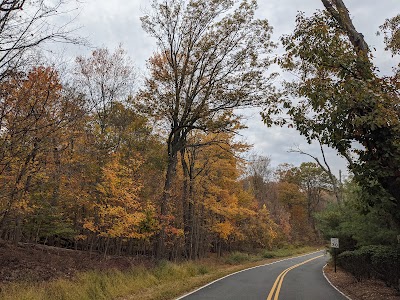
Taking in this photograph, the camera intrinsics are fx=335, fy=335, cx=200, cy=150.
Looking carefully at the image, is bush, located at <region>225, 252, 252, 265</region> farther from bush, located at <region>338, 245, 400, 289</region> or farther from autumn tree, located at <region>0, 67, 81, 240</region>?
autumn tree, located at <region>0, 67, 81, 240</region>

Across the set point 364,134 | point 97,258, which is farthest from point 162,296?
point 97,258

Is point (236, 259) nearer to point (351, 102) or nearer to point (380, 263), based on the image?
point (380, 263)

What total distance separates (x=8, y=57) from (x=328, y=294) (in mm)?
14176

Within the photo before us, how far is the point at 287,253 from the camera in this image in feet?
158

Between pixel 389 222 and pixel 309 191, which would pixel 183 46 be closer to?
pixel 389 222

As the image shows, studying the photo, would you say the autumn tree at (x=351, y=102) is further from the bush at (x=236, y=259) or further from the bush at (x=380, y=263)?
the bush at (x=236, y=259)

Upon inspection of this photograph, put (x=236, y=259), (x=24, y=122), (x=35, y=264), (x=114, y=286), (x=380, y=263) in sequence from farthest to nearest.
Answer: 1. (x=236, y=259)
2. (x=35, y=264)
3. (x=380, y=263)
4. (x=114, y=286)
5. (x=24, y=122)

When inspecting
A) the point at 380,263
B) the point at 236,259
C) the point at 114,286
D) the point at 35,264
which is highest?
the point at 380,263

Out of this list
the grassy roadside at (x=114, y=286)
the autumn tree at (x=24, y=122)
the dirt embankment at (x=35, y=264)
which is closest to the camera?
the autumn tree at (x=24, y=122)

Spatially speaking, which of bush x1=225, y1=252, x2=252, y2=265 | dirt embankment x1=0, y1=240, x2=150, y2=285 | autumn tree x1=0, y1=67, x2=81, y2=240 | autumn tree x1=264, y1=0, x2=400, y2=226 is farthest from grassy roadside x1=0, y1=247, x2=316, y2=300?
bush x1=225, y1=252, x2=252, y2=265

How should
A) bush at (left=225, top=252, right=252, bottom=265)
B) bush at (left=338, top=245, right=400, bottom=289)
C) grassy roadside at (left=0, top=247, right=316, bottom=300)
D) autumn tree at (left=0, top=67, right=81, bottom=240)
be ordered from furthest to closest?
bush at (left=225, top=252, right=252, bottom=265) < bush at (left=338, top=245, right=400, bottom=289) < grassy roadside at (left=0, top=247, right=316, bottom=300) < autumn tree at (left=0, top=67, right=81, bottom=240)

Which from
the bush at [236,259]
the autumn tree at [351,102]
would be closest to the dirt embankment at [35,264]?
the autumn tree at [351,102]

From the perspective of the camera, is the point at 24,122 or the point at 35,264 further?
the point at 35,264

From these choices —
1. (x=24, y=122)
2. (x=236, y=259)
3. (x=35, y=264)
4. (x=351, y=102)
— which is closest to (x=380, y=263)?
(x=351, y=102)
